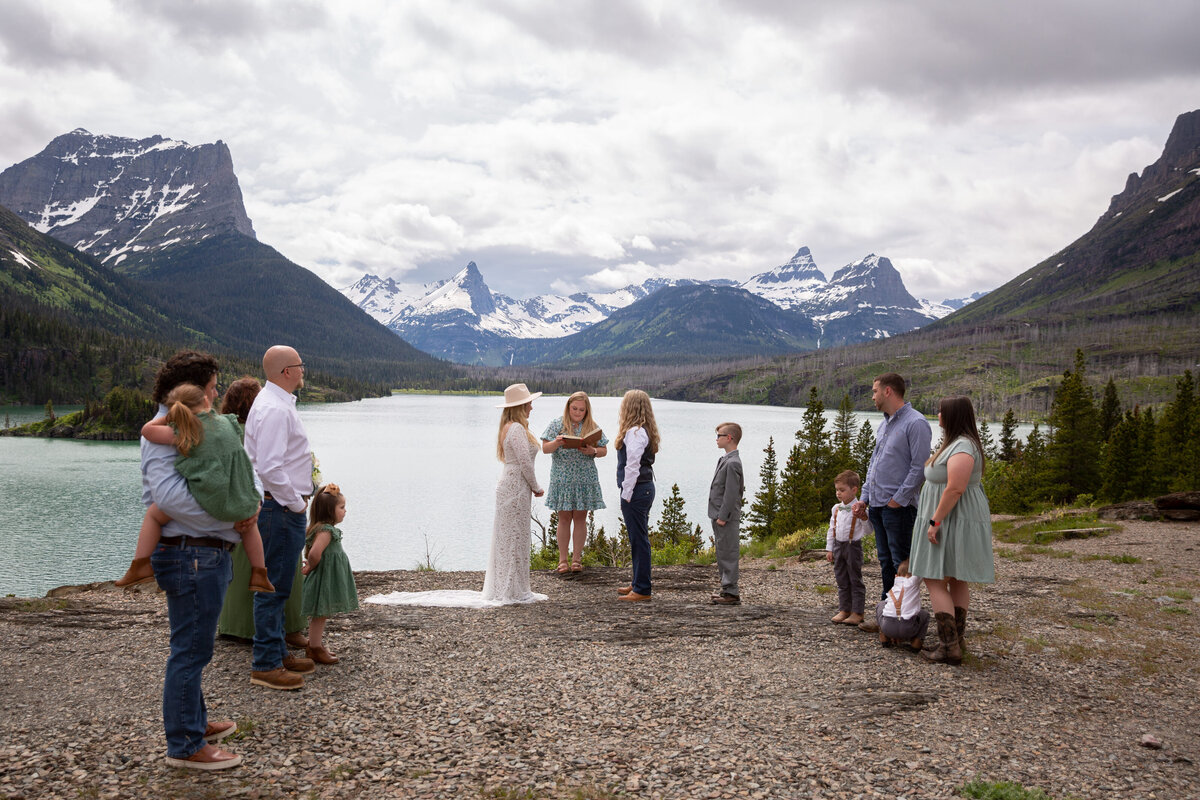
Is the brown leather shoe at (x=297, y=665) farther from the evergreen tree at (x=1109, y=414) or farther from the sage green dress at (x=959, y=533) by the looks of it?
the evergreen tree at (x=1109, y=414)

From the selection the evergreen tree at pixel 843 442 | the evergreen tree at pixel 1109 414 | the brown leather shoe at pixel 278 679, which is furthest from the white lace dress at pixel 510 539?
the evergreen tree at pixel 1109 414

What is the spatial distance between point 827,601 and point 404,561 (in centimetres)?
2123

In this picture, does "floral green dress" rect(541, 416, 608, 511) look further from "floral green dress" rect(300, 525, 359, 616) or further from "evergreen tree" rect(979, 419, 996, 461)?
"evergreen tree" rect(979, 419, 996, 461)

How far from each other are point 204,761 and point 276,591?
166 cm

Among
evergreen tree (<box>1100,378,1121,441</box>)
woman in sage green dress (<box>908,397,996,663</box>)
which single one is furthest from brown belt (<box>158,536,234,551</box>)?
evergreen tree (<box>1100,378,1121,441</box>)

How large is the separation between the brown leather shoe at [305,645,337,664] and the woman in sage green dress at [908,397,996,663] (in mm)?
6396

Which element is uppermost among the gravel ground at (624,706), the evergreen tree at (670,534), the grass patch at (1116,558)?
the gravel ground at (624,706)

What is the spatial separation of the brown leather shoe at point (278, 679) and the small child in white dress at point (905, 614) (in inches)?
253

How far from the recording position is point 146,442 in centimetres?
497

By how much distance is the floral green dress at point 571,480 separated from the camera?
1102 centimetres

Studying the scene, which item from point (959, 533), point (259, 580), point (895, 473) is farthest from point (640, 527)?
point (259, 580)

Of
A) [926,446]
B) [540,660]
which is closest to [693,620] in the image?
[540,660]

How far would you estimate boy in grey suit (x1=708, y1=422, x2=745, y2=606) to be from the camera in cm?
989

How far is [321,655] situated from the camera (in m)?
7.34
